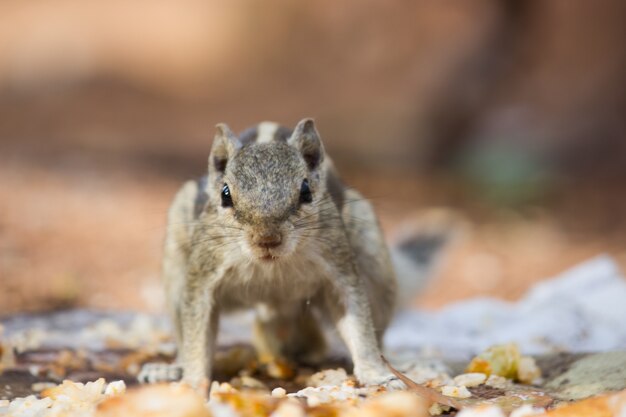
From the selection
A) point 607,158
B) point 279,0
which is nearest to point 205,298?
point 607,158

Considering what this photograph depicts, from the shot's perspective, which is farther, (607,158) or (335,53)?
(335,53)

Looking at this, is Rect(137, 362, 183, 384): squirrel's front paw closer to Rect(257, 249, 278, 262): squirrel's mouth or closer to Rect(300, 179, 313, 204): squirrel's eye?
Rect(257, 249, 278, 262): squirrel's mouth

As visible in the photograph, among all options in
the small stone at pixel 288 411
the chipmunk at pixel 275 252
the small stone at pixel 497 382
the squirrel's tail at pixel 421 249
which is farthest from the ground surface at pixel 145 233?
the small stone at pixel 288 411

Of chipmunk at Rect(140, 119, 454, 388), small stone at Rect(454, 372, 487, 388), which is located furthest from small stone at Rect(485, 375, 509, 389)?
chipmunk at Rect(140, 119, 454, 388)

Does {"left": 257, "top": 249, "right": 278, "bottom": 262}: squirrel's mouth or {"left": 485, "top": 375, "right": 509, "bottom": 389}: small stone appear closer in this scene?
{"left": 257, "top": 249, "right": 278, "bottom": 262}: squirrel's mouth

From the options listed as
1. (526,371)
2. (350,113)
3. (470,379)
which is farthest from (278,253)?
(350,113)

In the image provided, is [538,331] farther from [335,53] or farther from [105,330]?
[335,53]
